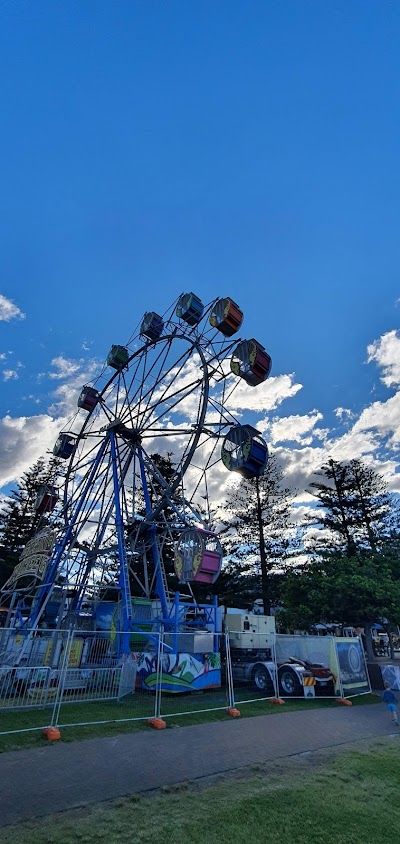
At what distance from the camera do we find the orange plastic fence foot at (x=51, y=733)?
7904mm

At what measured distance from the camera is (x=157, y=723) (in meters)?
9.30

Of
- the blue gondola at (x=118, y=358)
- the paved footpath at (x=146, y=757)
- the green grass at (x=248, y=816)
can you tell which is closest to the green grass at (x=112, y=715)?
the paved footpath at (x=146, y=757)

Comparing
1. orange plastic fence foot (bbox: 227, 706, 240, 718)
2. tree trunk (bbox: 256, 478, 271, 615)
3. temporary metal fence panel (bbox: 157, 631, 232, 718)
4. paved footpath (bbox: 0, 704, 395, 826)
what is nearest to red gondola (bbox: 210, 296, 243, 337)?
temporary metal fence panel (bbox: 157, 631, 232, 718)

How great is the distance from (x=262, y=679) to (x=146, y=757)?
9.00 m

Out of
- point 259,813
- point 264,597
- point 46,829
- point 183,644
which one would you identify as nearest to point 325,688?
point 183,644

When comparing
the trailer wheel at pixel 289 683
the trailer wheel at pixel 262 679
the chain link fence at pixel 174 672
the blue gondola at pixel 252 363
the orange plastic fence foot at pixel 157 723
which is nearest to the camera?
the orange plastic fence foot at pixel 157 723

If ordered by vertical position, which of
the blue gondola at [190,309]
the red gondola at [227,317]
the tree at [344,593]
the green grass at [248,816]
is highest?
the blue gondola at [190,309]

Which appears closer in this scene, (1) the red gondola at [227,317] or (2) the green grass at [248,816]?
(2) the green grass at [248,816]

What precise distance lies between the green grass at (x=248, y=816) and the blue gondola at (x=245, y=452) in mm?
9095

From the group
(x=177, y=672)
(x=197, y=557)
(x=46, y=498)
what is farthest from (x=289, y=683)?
(x=46, y=498)

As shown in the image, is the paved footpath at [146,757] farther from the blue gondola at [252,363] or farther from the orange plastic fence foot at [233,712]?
the blue gondola at [252,363]

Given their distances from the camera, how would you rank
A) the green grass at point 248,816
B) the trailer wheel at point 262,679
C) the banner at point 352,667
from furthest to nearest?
the trailer wheel at point 262,679 < the banner at point 352,667 < the green grass at point 248,816

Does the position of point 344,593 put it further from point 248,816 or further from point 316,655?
point 248,816

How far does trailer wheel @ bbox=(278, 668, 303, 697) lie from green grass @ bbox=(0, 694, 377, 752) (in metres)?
0.34
